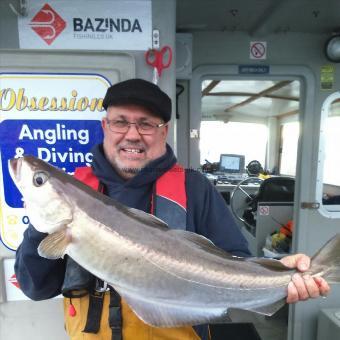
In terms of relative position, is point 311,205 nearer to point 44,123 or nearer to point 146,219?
point 146,219

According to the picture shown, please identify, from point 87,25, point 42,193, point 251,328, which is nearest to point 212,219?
point 42,193

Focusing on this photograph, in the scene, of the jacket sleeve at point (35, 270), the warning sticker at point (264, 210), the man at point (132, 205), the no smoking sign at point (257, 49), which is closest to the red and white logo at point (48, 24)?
the man at point (132, 205)

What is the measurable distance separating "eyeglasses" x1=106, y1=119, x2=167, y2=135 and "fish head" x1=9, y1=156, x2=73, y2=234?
1.71 feet

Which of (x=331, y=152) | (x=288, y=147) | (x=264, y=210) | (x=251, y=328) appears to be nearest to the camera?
(x=251, y=328)

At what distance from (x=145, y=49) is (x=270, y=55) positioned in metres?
2.05

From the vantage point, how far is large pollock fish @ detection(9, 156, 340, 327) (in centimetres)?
116

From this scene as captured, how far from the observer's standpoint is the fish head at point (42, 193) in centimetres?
114

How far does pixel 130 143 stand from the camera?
1.61 metres

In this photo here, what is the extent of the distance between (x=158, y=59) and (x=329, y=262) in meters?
1.52

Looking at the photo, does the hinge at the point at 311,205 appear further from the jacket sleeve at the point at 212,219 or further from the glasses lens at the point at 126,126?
the glasses lens at the point at 126,126

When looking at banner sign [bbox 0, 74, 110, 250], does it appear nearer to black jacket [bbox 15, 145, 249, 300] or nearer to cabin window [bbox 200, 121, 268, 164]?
black jacket [bbox 15, 145, 249, 300]

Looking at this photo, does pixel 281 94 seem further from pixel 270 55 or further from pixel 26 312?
pixel 26 312

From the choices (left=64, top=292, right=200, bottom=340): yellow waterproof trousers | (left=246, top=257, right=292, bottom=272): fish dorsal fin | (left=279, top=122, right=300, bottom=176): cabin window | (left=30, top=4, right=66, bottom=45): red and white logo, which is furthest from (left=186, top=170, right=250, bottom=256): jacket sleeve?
(left=279, top=122, right=300, bottom=176): cabin window

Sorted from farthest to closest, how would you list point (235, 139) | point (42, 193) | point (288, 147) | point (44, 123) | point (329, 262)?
point (235, 139) < point (288, 147) < point (44, 123) < point (329, 262) < point (42, 193)
